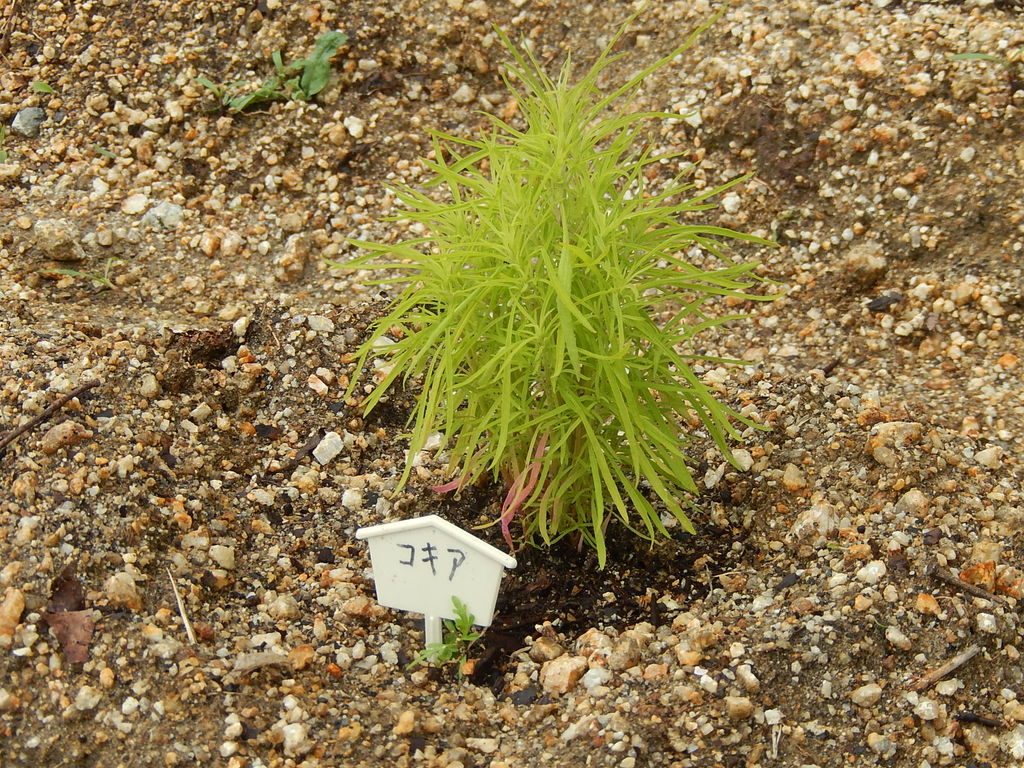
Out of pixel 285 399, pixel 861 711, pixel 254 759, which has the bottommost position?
pixel 861 711

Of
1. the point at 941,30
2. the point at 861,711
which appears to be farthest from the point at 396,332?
the point at 941,30

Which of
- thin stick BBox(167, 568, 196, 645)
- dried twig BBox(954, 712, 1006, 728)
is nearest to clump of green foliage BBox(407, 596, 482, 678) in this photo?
thin stick BBox(167, 568, 196, 645)

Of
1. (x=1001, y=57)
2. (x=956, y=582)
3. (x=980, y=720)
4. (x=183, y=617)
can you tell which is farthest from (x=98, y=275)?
(x=1001, y=57)

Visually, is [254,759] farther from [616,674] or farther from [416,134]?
[416,134]

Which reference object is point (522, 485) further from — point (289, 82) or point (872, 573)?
point (289, 82)

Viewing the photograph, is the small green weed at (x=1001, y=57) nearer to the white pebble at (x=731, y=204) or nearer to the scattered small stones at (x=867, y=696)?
the white pebble at (x=731, y=204)

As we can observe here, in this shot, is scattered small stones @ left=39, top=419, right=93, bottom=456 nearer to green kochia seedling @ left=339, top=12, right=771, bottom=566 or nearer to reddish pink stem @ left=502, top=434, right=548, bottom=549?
green kochia seedling @ left=339, top=12, right=771, bottom=566
